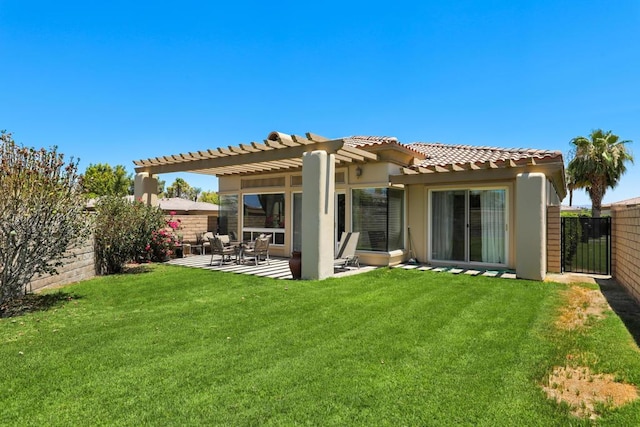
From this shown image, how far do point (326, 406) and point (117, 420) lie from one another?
189cm

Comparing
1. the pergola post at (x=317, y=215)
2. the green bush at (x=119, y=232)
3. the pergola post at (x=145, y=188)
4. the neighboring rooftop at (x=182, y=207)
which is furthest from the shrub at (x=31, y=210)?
the neighboring rooftop at (x=182, y=207)

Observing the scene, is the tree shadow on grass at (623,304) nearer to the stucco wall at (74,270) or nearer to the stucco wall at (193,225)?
the stucco wall at (74,270)

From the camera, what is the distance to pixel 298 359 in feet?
15.4

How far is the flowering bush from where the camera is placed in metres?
14.1

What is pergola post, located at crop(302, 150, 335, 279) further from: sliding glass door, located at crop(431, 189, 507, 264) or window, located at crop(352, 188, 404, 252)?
sliding glass door, located at crop(431, 189, 507, 264)

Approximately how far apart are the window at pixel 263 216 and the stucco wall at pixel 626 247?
11.9 meters

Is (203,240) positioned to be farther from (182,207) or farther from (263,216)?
(182,207)

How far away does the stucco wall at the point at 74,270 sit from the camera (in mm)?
9190

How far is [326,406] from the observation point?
3.50 metres

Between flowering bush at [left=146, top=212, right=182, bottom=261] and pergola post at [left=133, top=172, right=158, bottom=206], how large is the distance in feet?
6.79

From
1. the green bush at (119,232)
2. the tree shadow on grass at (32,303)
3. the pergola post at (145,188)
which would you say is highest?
the pergola post at (145,188)

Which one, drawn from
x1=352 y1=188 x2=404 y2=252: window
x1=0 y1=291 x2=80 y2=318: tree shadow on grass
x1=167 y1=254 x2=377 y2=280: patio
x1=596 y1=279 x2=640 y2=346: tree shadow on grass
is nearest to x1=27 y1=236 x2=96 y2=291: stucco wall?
x1=0 y1=291 x2=80 y2=318: tree shadow on grass

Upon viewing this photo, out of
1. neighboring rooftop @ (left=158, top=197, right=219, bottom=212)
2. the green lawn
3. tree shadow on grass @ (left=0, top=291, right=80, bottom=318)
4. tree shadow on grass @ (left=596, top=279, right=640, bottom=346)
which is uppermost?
neighboring rooftop @ (left=158, top=197, right=219, bottom=212)

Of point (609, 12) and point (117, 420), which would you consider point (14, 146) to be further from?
point (609, 12)
